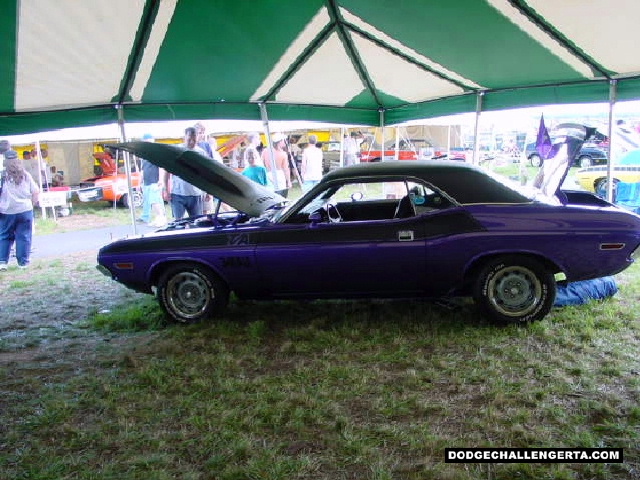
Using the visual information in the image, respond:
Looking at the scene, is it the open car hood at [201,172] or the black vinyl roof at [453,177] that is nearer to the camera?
the black vinyl roof at [453,177]

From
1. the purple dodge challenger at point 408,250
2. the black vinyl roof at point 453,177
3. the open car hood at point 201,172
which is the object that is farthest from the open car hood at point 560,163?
the open car hood at point 201,172

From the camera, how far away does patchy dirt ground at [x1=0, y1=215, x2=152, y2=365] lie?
16.2 ft

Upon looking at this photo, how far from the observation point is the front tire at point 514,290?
183 inches

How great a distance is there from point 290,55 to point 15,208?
5.08 metres

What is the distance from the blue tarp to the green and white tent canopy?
2.51 meters

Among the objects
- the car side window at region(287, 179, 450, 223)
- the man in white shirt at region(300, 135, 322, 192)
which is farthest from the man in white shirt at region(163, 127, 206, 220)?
the man in white shirt at region(300, 135, 322, 192)

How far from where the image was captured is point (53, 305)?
253 inches

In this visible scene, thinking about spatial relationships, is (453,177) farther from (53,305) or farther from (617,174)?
(617,174)

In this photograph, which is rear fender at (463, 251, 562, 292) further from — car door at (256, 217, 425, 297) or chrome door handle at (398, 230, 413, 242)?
chrome door handle at (398, 230, 413, 242)

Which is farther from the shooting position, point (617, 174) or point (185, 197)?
point (617, 174)

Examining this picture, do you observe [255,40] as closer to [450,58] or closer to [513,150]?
[450,58]

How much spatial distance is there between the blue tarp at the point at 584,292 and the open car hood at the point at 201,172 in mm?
3201

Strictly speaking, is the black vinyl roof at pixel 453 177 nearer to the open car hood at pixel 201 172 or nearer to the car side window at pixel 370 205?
the car side window at pixel 370 205

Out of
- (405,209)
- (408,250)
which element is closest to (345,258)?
(408,250)
